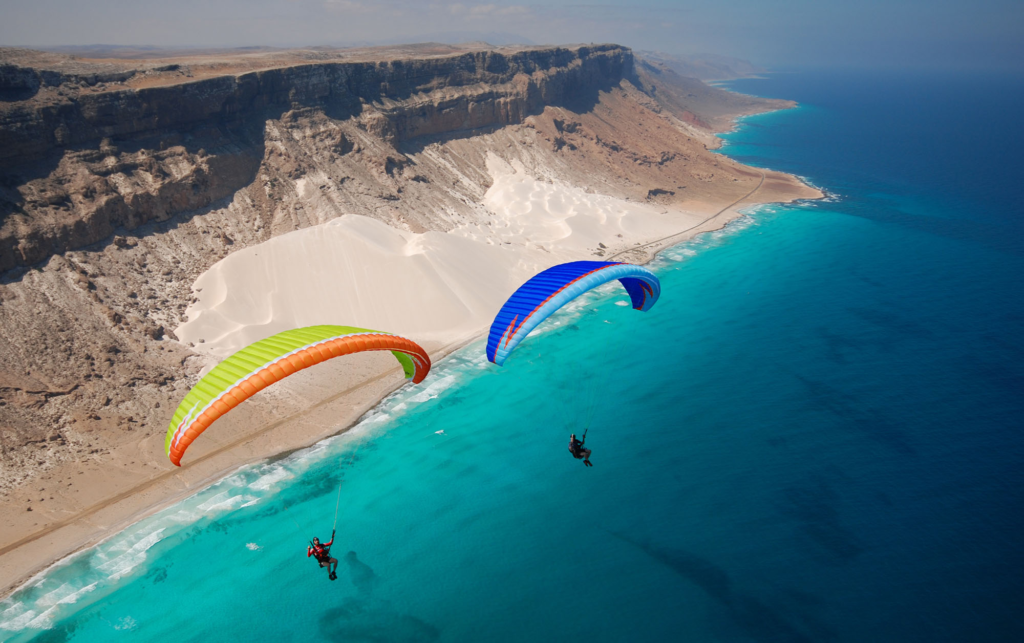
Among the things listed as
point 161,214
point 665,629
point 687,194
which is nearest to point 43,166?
point 161,214

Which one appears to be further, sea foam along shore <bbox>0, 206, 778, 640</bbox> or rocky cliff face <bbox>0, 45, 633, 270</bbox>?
rocky cliff face <bbox>0, 45, 633, 270</bbox>

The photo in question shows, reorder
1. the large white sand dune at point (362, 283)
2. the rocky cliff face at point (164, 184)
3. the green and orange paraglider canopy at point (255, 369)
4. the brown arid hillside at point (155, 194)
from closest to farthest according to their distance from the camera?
the green and orange paraglider canopy at point (255, 369), the brown arid hillside at point (155, 194), the rocky cliff face at point (164, 184), the large white sand dune at point (362, 283)

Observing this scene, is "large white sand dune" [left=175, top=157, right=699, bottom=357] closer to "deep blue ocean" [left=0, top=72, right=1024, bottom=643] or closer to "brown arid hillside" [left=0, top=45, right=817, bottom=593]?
"brown arid hillside" [left=0, top=45, right=817, bottom=593]

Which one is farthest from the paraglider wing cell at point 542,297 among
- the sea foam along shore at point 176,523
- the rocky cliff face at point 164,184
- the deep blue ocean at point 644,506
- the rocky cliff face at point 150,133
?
the rocky cliff face at point 150,133

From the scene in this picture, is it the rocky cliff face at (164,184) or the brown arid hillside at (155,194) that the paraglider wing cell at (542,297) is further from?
the rocky cliff face at (164,184)

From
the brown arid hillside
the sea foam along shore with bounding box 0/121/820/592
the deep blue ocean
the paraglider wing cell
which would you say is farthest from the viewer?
the brown arid hillside

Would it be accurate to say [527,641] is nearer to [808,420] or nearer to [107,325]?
[808,420]

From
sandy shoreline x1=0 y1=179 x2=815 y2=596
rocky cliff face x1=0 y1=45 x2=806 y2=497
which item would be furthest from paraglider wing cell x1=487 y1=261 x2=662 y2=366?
rocky cliff face x1=0 y1=45 x2=806 y2=497
